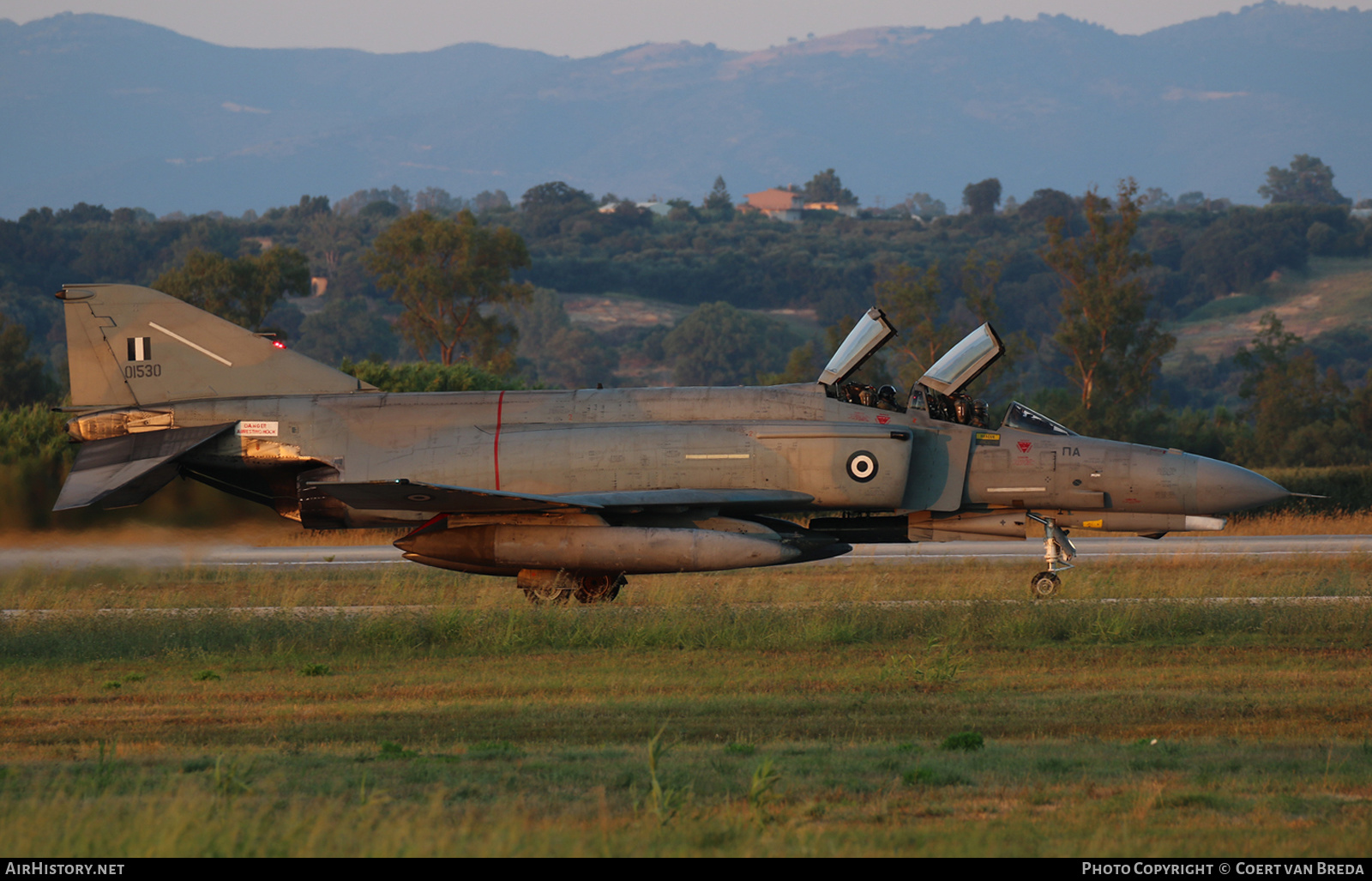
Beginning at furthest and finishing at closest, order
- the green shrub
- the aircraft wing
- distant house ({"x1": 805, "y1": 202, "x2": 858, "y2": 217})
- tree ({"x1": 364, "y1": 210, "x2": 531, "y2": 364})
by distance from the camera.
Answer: distant house ({"x1": 805, "y1": 202, "x2": 858, "y2": 217})
tree ({"x1": 364, "y1": 210, "x2": 531, "y2": 364})
the aircraft wing
the green shrub

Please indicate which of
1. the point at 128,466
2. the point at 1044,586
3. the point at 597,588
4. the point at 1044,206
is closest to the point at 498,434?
the point at 597,588

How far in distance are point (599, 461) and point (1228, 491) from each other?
7.64m

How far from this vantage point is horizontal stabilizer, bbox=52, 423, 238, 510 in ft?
50.1

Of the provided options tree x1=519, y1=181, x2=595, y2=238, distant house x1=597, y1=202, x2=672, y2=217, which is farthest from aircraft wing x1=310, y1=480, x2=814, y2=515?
distant house x1=597, y1=202, x2=672, y2=217

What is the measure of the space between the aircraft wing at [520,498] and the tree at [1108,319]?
3016cm

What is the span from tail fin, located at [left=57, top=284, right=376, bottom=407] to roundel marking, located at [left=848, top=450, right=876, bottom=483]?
20.9 feet

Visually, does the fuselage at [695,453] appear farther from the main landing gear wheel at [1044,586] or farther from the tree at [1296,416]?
the tree at [1296,416]

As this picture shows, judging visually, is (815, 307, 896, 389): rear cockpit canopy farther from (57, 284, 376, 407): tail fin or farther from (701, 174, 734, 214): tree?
(701, 174, 734, 214): tree

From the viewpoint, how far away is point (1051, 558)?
54.0 feet

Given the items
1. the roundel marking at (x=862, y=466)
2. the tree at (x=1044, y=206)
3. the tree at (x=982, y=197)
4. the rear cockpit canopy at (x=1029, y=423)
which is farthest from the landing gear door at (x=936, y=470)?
the tree at (x=982, y=197)

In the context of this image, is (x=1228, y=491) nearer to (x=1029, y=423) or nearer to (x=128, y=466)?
(x=1029, y=423)

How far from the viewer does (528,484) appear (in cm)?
1543

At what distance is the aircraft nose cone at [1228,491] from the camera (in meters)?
15.6

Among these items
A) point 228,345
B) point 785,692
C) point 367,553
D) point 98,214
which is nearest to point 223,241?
point 98,214
